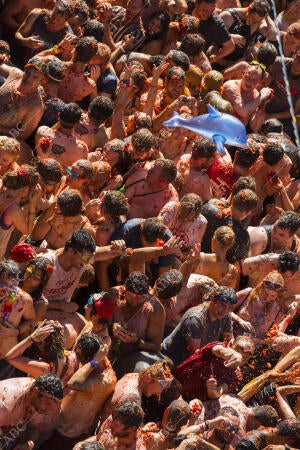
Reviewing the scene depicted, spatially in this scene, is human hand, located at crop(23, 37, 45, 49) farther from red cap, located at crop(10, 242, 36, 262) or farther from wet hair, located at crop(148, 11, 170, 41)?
red cap, located at crop(10, 242, 36, 262)

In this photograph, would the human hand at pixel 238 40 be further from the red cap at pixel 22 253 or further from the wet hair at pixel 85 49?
the red cap at pixel 22 253

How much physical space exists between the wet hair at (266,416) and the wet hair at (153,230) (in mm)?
1576

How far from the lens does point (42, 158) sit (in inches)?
382

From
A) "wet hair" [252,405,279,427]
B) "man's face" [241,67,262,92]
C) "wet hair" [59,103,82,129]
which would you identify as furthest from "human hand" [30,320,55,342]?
"man's face" [241,67,262,92]

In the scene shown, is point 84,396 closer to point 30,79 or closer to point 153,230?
point 153,230

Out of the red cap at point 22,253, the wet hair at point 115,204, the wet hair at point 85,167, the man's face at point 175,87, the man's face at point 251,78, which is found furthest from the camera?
the man's face at point 251,78

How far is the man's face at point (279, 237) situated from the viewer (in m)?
10.7

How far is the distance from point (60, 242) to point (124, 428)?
A: 1.86 m

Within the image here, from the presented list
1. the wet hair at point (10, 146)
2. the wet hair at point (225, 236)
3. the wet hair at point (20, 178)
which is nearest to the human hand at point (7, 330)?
the wet hair at point (20, 178)

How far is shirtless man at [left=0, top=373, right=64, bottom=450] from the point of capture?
7.79 m

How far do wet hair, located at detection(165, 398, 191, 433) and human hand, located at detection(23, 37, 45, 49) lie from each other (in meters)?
4.05

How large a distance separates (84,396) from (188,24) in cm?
514

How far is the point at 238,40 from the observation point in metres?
13.0

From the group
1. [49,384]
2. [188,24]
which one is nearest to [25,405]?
[49,384]
